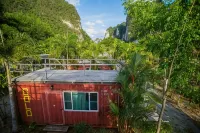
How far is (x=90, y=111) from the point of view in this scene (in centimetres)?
938

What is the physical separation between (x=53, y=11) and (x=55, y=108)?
267 ft

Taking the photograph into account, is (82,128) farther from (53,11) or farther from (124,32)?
(124,32)

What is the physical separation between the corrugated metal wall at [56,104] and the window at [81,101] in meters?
0.25

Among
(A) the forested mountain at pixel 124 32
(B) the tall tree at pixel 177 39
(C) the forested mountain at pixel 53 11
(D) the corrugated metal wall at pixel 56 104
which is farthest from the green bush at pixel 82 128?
(C) the forested mountain at pixel 53 11

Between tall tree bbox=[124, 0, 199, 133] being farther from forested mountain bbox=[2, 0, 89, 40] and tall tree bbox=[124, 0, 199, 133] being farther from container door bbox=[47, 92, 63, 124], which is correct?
forested mountain bbox=[2, 0, 89, 40]

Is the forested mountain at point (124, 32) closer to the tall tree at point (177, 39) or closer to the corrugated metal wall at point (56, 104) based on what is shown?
the tall tree at point (177, 39)

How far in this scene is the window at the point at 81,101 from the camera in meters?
9.20

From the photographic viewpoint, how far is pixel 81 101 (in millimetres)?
9305

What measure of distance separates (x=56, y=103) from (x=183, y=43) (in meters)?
7.79

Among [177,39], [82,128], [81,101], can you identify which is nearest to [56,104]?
[81,101]

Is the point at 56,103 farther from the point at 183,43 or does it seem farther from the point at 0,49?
the point at 183,43

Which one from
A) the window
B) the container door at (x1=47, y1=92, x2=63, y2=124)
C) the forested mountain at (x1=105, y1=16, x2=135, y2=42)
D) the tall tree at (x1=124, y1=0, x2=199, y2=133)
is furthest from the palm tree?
the forested mountain at (x1=105, y1=16, x2=135, y2=42)

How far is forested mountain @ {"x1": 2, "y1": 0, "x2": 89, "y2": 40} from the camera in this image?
153ft

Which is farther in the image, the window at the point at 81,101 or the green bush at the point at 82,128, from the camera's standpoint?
the window at the point at 81,101
